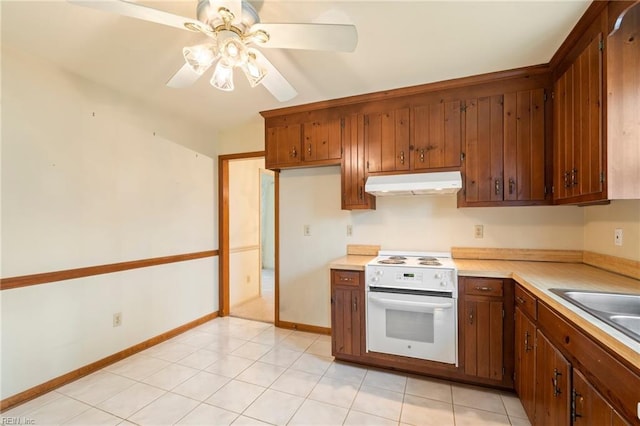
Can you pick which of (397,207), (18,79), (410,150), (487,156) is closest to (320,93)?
(410,150)

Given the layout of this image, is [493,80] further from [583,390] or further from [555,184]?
[583,390]

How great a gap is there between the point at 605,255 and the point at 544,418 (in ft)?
4.28

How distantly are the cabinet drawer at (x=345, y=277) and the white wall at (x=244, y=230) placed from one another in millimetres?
2084

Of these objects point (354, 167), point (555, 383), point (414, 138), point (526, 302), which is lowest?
point (555, 383)

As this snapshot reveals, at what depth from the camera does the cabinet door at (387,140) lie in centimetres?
268

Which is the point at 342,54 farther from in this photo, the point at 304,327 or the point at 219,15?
the point at 304,327

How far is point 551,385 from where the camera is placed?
1.43 meters

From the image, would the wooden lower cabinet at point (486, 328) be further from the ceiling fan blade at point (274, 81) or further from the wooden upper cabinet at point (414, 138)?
the ceiling fan blade at point (274, 81)

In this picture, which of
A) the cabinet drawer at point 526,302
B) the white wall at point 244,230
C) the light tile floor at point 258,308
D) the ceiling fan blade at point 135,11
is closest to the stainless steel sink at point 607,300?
the cabinet drawer at point 526,302

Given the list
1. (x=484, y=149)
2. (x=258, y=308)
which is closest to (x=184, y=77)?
(x=484, y=149)

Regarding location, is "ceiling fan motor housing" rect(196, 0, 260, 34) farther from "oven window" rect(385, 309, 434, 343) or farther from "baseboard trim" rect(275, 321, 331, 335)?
"baseboard trim" rect(275, 321, 331, 335)

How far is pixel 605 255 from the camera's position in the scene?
82.2 inches

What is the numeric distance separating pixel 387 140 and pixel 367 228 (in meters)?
0.93

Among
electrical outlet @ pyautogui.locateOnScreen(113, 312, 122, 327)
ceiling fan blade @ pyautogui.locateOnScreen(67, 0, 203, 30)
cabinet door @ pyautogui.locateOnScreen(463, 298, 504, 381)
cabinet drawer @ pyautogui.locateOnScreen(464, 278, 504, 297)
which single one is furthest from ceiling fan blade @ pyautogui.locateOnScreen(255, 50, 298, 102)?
electrical outlet @ pyautogui.locateOnScreen(113, 312, 122, 327)
